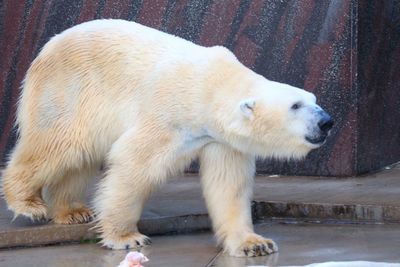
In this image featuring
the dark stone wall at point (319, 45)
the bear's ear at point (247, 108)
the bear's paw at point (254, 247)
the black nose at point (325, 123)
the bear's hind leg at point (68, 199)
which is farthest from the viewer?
the dark stone wall at point (319, 45)

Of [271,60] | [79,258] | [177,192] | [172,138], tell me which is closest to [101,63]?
[172,138]

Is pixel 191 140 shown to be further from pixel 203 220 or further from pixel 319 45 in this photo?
pixel 319 45

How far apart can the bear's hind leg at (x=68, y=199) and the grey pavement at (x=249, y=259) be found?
213 mm

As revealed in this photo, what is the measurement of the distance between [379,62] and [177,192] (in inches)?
85.7

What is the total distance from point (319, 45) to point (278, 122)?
3.04 meters

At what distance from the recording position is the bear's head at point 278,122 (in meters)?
6.01

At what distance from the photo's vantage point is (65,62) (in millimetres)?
6824

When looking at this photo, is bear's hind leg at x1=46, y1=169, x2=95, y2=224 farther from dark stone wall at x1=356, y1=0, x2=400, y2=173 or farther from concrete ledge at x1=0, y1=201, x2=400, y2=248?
dark stone wall at x1=356, y1=0, x2=400, y2=173

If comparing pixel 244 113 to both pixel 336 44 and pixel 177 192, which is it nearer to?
pixel 177 192

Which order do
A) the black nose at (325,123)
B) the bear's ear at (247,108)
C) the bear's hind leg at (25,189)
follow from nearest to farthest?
the black nose at (325,123), the bear's ear at (247,108), the bear's hind leg at (25,189)

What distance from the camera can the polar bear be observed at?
616cm

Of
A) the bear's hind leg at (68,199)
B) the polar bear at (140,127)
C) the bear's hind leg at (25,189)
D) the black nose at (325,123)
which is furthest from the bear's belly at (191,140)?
the bear's hind leg at (25,189)

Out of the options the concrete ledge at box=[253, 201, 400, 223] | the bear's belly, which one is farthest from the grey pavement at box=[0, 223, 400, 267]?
the bear's belly

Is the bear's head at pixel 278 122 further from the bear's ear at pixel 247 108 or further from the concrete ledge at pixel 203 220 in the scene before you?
the concrete ledge at pixel 203 220
